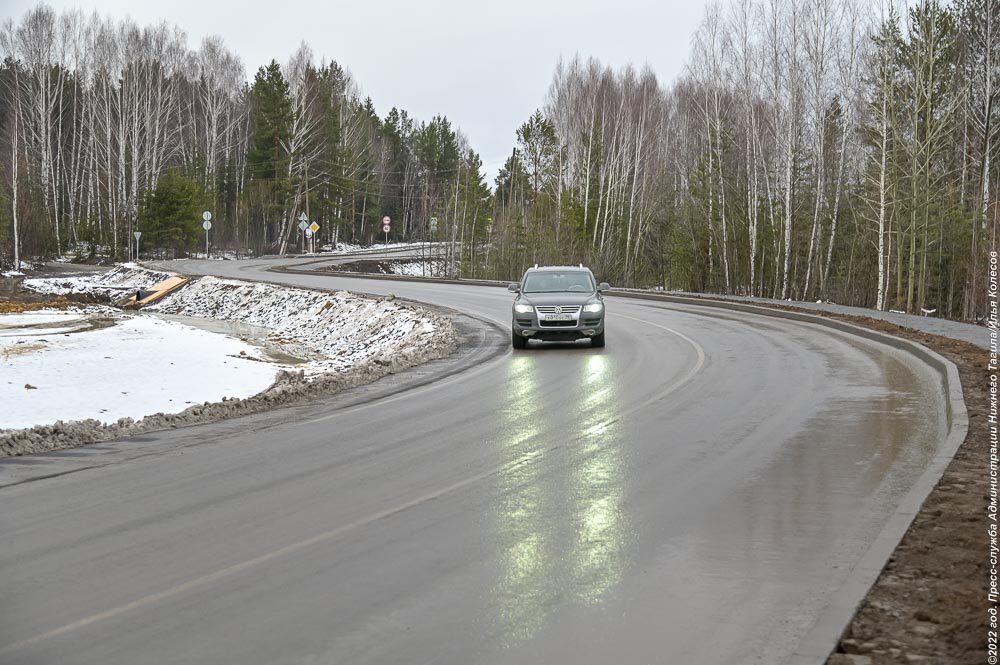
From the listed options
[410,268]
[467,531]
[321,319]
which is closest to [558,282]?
[321,319]

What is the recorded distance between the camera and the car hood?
20.5 meters

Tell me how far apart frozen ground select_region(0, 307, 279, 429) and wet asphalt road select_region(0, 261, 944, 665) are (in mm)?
3431

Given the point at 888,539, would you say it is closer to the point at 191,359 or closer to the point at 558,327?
the point at 558,327

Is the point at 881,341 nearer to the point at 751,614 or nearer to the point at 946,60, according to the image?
the point at 751,614

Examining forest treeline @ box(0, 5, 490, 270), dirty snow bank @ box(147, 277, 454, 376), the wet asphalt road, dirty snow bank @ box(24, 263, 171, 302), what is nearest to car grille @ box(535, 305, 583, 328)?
dirty snow bank @ box(147, 277, 454, 376)

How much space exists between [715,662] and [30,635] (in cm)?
334

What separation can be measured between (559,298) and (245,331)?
16642 millimetres

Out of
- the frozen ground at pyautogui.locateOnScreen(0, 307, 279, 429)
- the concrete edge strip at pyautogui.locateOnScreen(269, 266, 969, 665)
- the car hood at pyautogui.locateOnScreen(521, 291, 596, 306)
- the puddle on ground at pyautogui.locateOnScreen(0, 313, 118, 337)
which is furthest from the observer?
the puddle on ground at pyautogui.locateOnScreen(0, 313, 118, 337)

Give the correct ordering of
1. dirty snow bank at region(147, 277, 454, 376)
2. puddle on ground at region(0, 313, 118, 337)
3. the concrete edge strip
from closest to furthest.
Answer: the concrete edge strip → dirty snow bank at region(147, 277, 454, 376) → puddle on ground at region(0, 313, 118, 337)

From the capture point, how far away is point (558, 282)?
857 inches

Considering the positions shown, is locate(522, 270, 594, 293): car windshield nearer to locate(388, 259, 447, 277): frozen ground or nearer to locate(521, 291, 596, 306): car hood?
locate(521, 291, 596, 306): car hood

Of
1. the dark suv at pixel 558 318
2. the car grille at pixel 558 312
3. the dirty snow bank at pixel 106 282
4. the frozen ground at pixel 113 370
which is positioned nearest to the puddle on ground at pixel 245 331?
the frozen ground at pixel 113 370

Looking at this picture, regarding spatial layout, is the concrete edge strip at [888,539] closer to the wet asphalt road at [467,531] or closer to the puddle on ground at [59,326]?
Result: the wet asphalt road at [467,531]

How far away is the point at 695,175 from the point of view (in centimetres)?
5144
